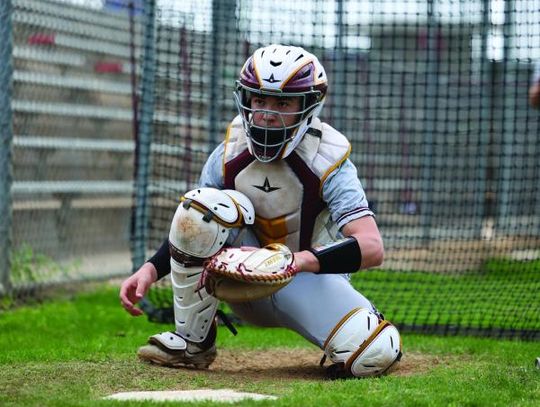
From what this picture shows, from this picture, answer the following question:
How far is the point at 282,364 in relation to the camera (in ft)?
18.4

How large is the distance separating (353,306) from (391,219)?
23.1ft

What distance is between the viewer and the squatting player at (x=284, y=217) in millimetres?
4855

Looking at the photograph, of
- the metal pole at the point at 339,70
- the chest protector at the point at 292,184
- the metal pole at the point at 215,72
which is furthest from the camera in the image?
the metal pole at the point at 339,70

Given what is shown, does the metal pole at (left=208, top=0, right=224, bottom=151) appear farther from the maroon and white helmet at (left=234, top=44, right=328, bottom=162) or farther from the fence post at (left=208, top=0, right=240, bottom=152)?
the maroon and white helmet at (left=234, top=44, right=328, bottom=162)

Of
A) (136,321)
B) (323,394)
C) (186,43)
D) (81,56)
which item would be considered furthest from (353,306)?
(81,56)

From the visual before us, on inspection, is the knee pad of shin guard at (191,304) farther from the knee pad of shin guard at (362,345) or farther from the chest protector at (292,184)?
the knee pad of shin guard at (362,345)

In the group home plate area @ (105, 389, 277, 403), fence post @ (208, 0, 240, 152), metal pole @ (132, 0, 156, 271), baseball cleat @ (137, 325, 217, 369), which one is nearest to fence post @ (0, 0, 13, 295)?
metal pole @ (132, 0, 156, 271)

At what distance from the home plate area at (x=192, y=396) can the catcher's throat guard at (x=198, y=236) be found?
706mm

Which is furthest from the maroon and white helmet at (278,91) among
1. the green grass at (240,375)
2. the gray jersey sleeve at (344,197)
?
the green grass at (240,375)

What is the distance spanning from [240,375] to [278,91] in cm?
136

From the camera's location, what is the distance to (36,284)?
8.55m

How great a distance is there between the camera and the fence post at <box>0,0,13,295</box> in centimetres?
788

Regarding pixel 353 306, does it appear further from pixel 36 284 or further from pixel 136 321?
pixel 36 284

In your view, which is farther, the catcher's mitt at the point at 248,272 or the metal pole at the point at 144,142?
the metal pole at the point at 144,142
